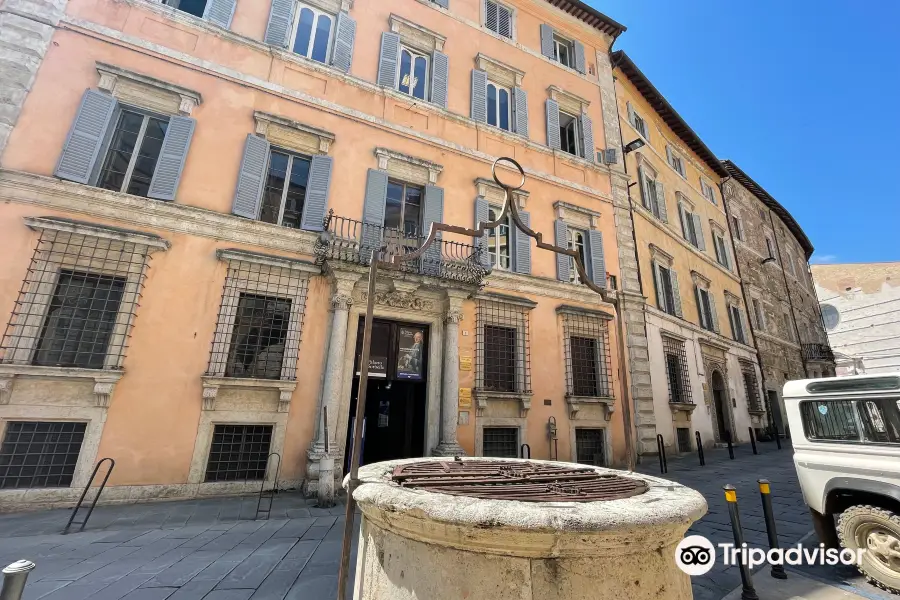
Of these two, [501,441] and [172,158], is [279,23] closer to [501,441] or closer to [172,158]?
[172,158]

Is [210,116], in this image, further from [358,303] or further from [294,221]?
[358,303]

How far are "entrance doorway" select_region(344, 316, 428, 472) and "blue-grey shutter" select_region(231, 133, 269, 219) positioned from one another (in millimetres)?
3079

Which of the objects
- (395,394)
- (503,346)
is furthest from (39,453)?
(503,346)

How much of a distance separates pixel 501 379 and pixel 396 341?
2.62m

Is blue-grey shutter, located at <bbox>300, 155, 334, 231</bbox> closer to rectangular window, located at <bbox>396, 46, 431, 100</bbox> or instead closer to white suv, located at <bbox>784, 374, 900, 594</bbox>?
rectangular window, located at <bbox>396, 46, 431, 100</bbox>

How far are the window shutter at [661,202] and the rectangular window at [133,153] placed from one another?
1531 centimetres

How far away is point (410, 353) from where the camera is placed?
8.13 meters

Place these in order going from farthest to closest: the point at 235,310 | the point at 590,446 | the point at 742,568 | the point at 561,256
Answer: the point at 561,256 < the point at 590,446 < the point at 235,310 < the point at 742,568

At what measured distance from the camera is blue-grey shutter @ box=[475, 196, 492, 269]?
9.13 meters

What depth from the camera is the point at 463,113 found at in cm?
1016

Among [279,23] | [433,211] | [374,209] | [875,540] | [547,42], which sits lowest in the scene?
[875,540]

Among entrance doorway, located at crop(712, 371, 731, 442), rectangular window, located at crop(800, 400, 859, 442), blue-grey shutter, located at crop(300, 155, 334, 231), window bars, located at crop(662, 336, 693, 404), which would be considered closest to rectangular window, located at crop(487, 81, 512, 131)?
blue-grey shutter, located at crop(300, 155, 334, 231)

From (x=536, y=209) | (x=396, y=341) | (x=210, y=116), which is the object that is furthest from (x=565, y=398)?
(x=210, y=116)

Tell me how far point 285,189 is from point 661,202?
44.4 feet
